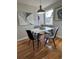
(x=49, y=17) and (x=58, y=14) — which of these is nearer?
(x=58, y=14)

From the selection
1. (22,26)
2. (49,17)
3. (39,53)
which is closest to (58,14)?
(49,17)

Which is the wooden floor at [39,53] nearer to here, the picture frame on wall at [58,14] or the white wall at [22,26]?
the white wall at [22,26]

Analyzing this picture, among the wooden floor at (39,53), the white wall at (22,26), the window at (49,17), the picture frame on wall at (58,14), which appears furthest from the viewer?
the window at (49,17)

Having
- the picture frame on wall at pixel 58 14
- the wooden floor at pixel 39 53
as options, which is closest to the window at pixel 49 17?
the picture frame on wall at pixel 58 14

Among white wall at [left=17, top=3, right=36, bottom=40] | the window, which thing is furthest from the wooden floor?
the window

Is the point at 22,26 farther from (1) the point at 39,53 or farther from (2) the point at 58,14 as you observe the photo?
(1) the point at 39,53

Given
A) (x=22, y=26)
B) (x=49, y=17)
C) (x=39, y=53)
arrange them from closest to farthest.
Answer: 1. (x=39, y=53)
2. (x=22, y=26)
3. (x=49, y=17)

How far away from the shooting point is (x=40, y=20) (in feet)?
23.2

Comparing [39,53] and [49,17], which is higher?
[49,17]

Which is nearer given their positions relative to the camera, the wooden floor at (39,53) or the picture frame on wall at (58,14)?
the wooden floor at (39,53)

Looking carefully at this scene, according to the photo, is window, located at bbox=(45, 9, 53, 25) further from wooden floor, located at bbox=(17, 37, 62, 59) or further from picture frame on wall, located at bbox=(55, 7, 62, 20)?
wooden floor, located at bbox=(17, 37, 62, 59)

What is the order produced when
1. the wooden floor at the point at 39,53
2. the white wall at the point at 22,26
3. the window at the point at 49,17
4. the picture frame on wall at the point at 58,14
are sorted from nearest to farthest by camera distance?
the wooden floor at the point at 39,53
the white wall at the point at 22,26
the picture frame on wall at the point at 58,14
the window at the point at 49,17
